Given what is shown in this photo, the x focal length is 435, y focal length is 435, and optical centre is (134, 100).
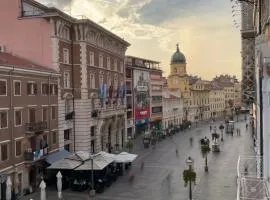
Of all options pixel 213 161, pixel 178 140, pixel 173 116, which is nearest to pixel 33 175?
pixel 213 161

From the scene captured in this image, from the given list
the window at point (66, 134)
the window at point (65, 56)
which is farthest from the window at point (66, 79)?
the window at point (66, 134)

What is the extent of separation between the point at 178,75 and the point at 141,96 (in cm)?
4601

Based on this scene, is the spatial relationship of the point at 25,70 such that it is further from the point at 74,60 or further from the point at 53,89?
the point at 74,60

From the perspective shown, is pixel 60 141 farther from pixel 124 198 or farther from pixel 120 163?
pixel 124 198

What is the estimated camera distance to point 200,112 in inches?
5595

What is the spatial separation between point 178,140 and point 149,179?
125 ft

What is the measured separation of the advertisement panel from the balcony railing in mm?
41516

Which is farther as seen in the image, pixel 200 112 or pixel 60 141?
pixel 200 112

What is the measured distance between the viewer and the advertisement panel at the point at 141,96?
264 feet

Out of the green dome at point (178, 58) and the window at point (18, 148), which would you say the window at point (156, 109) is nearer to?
the green dome at point (178, 58)

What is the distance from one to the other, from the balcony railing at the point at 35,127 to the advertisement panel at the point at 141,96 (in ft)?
136

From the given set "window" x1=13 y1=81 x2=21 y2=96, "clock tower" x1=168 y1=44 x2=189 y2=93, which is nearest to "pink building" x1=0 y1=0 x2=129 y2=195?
"window" x1=13 y1=81 x2=21 y2=96

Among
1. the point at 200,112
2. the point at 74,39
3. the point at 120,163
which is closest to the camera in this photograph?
the point at 120,163

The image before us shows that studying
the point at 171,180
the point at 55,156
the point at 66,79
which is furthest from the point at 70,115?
the point at 171,180
